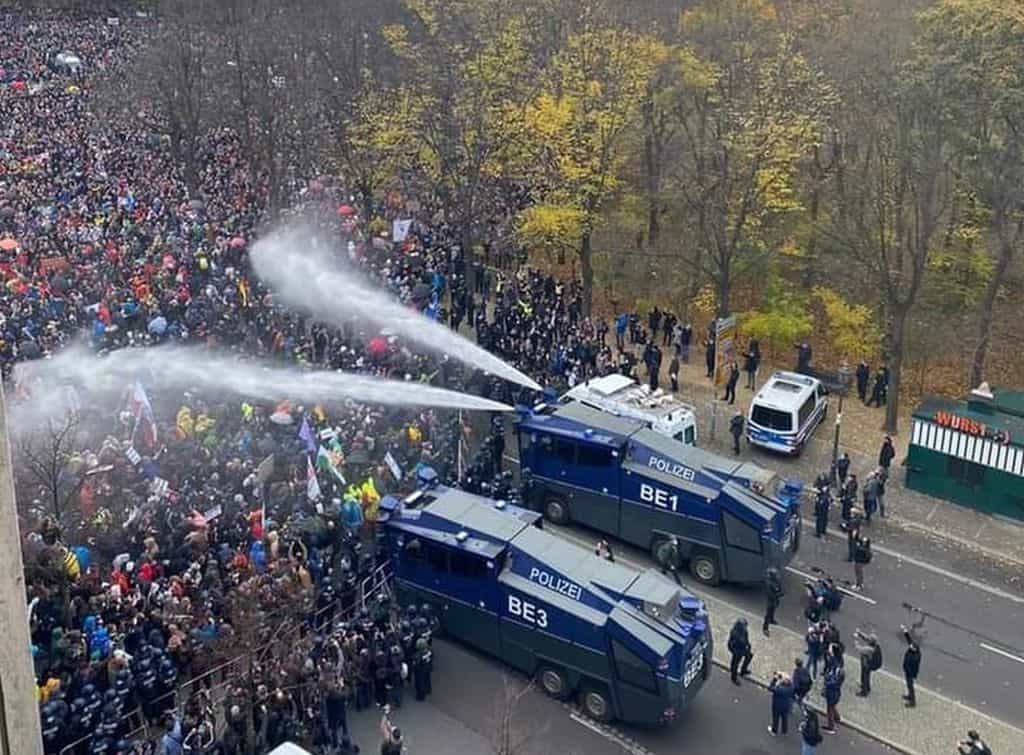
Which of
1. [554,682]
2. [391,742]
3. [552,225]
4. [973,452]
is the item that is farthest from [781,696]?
[552,225]

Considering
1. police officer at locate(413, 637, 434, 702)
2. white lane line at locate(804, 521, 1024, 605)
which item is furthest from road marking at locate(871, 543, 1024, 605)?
police officer at locate(413, 637, 434, 702)

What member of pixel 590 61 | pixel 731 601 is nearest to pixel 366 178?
pixel 590 61

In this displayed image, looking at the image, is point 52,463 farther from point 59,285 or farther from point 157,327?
point 59,285

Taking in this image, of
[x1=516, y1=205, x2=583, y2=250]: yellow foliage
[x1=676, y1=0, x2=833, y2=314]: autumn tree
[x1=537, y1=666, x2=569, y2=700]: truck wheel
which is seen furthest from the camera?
[x1=516, y1=205, x2=583, y2=250]: yellow foliage

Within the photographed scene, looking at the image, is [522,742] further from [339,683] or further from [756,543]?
[756,543]

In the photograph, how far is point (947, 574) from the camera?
24.0 metres

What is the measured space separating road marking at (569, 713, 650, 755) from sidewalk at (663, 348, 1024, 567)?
33.0ft

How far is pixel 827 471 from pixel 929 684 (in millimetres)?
9030

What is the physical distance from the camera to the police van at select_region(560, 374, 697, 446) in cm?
2605

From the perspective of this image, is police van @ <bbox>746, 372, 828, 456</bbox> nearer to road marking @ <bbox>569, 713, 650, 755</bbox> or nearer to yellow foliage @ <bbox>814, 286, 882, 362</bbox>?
yellow foliage @ <bbox>814, 286, 882, 362</bbox>

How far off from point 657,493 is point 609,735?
559 centimetres

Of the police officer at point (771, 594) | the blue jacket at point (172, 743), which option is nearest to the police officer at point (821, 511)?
the police officer at point (771, 594)

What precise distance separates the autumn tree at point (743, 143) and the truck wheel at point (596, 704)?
61.0 feet

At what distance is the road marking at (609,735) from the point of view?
1828 cm
